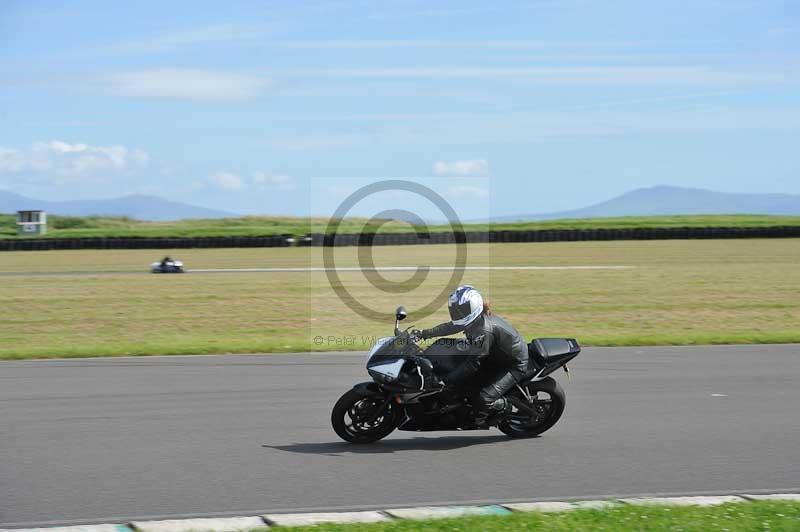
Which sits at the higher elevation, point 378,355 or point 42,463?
point 378,355

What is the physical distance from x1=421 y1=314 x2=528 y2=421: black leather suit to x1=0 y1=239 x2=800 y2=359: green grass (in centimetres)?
747

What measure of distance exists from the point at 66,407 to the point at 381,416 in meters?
3.80

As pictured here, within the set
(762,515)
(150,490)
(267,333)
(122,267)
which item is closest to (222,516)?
(150,490)

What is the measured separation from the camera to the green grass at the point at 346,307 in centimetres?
1823

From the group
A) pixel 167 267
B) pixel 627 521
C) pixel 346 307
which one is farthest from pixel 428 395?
pixel 167 267

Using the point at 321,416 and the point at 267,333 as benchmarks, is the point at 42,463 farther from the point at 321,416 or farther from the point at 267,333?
the point at 267,333

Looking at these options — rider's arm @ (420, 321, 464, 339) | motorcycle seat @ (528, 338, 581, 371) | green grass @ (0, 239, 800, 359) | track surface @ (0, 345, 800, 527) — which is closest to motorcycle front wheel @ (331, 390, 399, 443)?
track surface @ (0, 345, 800, 527)

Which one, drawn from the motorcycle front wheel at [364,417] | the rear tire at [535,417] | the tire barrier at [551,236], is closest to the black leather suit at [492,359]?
the rear tire at [535,417]

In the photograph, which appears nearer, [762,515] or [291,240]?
[762,515]

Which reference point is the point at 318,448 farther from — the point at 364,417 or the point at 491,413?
the point at 491,413

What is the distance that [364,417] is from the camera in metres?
8.75

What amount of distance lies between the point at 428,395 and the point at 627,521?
2907mm

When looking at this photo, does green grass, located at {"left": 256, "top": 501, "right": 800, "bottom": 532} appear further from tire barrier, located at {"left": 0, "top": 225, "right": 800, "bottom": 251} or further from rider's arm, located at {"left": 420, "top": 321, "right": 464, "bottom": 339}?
tire barrier, located at {"left": 0, "top": 225, "right": 800, "bottom": 251}

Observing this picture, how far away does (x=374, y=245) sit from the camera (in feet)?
192
